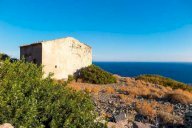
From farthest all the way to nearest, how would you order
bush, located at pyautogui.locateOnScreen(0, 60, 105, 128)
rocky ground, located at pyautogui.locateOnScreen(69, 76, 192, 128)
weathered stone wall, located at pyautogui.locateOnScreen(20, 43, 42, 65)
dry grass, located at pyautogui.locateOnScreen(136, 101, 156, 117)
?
1. weathered stone wall, located at pyautogui.locateOnScreen(20, 43, 42, 65)
2. dry grass, located at pyautogui.locateOnScreen(136, 101, 156, 117)
3. rocky ground, located at pyautogui.locateOnScreen(69, 76, 192, 128)
4. bush, located at pyautogui.locateOnScreen(0, 60, 105, 128)

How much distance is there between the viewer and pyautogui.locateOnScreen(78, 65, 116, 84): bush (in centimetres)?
3526

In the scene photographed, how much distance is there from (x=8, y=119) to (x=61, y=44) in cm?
2524

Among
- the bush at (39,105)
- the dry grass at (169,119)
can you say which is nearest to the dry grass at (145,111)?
the dry grass at (169,119)

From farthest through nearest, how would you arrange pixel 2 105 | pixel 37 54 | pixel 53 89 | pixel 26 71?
pixel 37 54 < pixel 26 71 < pixel 53 89 < pixel 2 105

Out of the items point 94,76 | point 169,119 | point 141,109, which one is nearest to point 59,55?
point 94,76

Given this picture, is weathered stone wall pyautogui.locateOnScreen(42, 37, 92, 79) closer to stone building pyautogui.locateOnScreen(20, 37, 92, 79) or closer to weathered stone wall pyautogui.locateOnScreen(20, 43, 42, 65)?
stone building pyautogui.locateOnScreen(20, 37, 92, 79)

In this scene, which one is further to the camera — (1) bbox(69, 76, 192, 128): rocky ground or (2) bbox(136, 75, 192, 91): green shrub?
(2) bbox(136, 75, 192, 91): green shrub

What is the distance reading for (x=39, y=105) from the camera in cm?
1057

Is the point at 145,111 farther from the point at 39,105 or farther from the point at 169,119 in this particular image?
the point at 39,105

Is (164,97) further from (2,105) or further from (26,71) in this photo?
(2,105)

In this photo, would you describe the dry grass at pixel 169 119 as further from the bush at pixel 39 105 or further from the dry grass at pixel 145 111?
the bush at pixel 39 105

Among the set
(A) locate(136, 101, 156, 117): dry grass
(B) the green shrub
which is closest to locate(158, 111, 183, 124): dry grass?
(A) locate(136, 101, 156, 117): dry grass

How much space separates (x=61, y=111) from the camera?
1073 cm

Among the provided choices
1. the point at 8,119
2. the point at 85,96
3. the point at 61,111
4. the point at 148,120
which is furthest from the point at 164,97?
the point at 8,119
